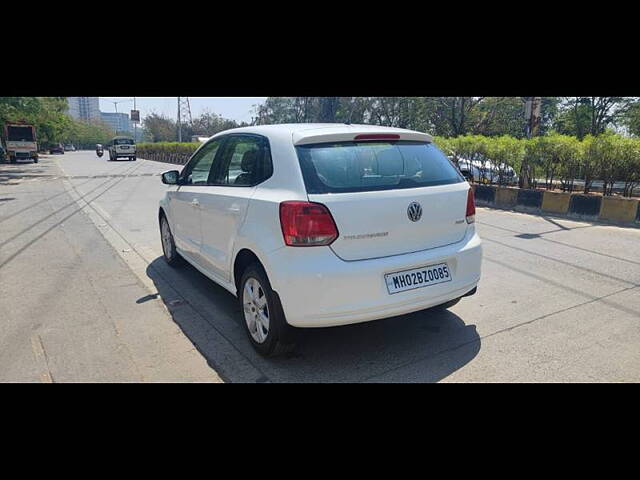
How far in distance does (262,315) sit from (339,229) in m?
0.93

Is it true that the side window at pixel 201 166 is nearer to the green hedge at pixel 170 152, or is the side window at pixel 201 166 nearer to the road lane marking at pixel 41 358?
the road lane marking at pixel 41 358

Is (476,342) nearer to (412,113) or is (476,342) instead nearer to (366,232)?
(366,232)

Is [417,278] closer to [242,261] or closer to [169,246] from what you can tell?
[242,261]

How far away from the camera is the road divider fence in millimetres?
7879

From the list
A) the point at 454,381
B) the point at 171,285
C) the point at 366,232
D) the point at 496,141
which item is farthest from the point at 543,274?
the point at 496,141

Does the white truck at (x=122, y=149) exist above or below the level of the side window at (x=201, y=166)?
above

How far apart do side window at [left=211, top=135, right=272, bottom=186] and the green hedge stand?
29535mm

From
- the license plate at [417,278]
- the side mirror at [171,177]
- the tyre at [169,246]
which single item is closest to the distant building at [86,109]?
the tyre at [169,246]

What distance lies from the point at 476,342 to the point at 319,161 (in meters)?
1.91

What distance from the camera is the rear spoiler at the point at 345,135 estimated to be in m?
3.24

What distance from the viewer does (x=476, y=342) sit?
354cm

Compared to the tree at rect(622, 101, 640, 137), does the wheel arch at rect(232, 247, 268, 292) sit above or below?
below

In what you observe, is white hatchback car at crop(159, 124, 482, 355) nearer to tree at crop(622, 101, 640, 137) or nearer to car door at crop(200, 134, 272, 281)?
car door at crop(200, 134, 272, 281)

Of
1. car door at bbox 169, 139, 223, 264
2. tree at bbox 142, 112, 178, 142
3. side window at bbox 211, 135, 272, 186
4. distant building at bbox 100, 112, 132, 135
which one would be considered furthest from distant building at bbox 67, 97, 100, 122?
side window at bbox 211, 135, 272, 186
